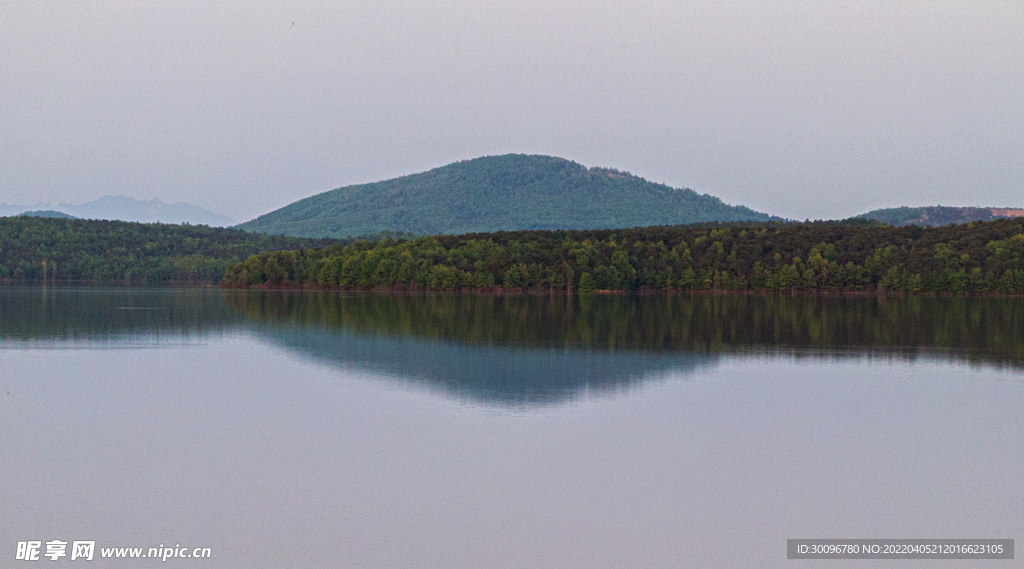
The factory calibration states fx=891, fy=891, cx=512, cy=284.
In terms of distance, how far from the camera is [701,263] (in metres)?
131

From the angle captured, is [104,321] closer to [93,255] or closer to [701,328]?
[701,328]

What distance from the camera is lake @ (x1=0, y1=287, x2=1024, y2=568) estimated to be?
1296cm

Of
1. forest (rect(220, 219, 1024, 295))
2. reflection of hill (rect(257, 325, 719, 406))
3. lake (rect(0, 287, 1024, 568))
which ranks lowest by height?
lake (rect(0, 287, 1024, 568))

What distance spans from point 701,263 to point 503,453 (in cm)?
11738

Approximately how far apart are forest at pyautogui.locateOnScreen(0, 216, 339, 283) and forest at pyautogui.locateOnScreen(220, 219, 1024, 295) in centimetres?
4594

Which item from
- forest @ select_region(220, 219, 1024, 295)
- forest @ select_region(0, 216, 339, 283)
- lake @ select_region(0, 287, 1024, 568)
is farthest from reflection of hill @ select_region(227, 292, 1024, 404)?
forest @ select_region(0, 216, 339, 283)

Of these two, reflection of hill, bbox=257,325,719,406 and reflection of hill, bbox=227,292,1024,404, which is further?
reflection of hill, bbox=227,292,1024,404

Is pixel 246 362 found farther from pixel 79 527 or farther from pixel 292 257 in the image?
pixel 292 257

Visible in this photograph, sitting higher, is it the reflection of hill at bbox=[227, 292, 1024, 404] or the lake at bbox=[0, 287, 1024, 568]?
the reflection of hill at bbox=[227, 292, 1024, 404]

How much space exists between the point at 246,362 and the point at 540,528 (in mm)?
22694

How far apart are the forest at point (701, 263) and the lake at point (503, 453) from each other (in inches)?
3536

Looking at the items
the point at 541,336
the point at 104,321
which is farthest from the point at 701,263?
the point at 104,321

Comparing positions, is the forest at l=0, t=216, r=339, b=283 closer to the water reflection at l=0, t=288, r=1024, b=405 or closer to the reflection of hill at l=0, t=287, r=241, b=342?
the reflection of hill at l=0, t=287, r=241, b=342

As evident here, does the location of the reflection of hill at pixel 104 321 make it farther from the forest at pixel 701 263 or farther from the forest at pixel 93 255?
the forest at pixel 93 255
